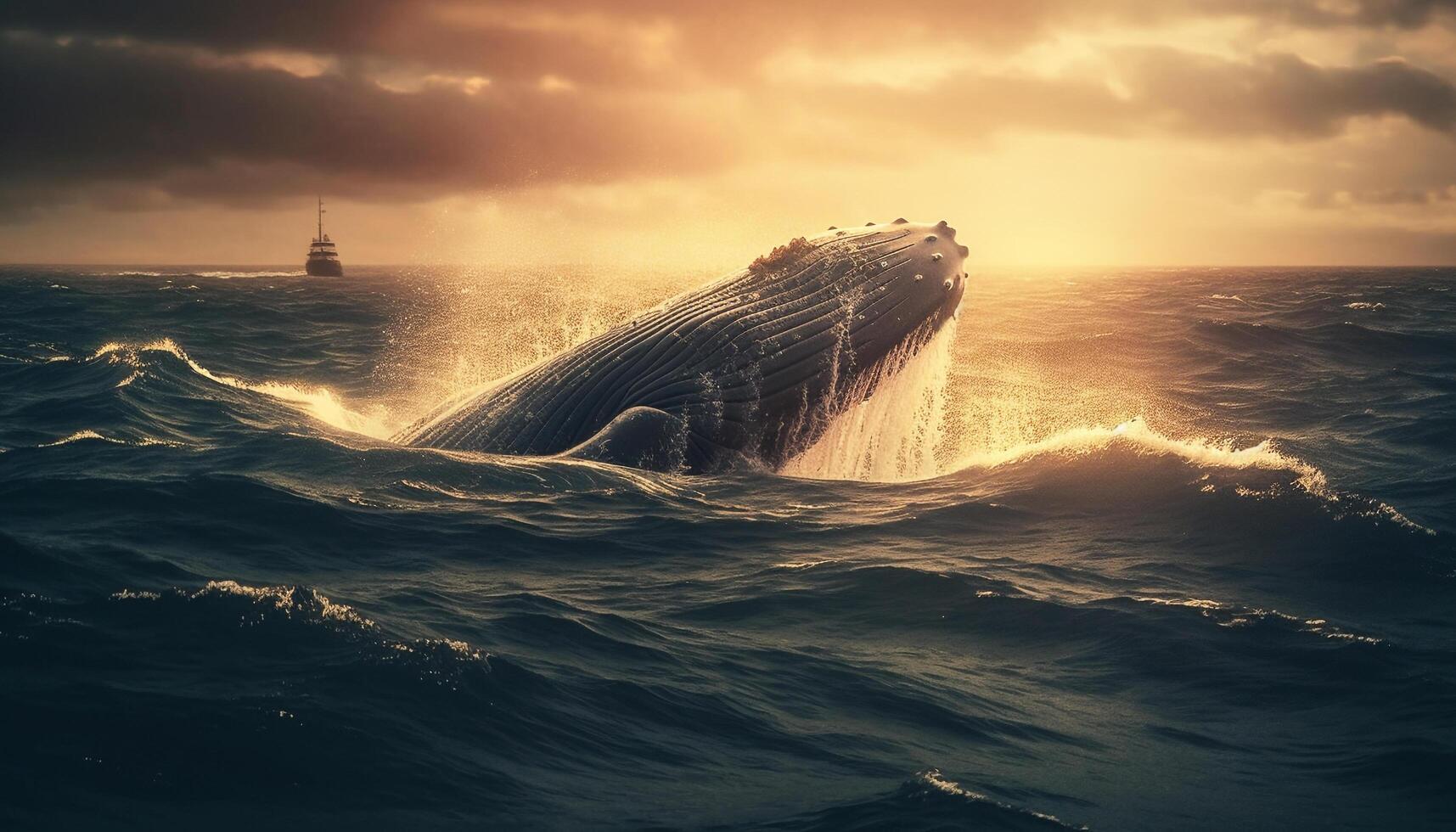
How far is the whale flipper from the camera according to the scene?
38.0ft

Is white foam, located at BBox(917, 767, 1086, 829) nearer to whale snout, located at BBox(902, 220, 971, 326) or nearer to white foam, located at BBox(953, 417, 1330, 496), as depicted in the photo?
white foam, located at BBox(953, 417, 1330, 496)

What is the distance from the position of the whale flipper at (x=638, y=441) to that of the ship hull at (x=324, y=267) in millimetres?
146636

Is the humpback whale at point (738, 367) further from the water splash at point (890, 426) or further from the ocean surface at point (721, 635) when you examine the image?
the ocean surface at point (721, 635)

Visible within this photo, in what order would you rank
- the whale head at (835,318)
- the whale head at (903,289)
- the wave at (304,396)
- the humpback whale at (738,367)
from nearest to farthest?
the humpback whale at (738,367), the whale head at (835,318), the whale head at (903,289), the wave at (304,396)

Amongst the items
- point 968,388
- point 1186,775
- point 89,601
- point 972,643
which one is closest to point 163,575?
point 89,601

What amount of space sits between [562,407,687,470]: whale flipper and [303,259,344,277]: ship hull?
147m

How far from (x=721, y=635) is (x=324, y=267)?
151874 mm

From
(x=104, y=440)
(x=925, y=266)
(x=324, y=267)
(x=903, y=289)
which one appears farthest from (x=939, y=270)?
(x=324, y=267)

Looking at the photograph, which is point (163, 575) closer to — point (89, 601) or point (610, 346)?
point (89, 601)

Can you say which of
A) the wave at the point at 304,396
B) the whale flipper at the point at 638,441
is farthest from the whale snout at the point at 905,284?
the wave at the point at 304,396

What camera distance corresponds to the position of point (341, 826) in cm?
479

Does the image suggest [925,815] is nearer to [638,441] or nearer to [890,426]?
[638,441]

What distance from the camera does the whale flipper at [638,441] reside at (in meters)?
11.6

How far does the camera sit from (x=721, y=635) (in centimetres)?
772
